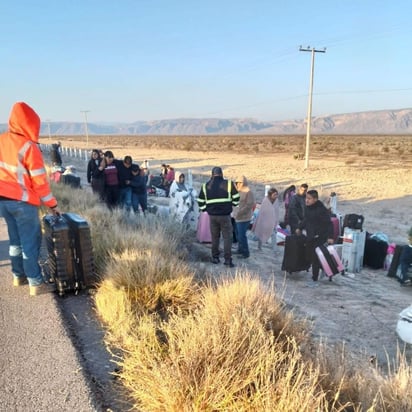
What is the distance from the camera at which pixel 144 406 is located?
8.57 ft

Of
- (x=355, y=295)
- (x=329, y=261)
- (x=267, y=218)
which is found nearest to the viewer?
(x=355, y=295)

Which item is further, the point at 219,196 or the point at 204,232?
the point at 204,232

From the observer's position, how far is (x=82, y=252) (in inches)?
178

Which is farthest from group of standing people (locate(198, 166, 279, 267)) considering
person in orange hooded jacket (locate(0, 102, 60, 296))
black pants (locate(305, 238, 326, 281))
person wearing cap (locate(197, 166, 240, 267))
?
person in orange hooded jacket (locate(0, 102, 60, 296))

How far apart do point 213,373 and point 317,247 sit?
5.49 m

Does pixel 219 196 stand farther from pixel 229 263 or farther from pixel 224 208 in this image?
pixel 229 263

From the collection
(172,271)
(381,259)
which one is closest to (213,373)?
(172,271)

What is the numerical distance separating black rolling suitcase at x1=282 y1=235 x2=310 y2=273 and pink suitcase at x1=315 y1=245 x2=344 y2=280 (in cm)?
29

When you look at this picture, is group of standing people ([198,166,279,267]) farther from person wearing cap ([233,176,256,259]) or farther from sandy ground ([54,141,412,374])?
sandy ground ([54,141,412,374])

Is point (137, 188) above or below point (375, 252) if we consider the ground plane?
above

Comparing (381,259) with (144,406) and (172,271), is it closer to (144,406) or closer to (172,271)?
(172,271)

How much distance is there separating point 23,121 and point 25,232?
112 cm

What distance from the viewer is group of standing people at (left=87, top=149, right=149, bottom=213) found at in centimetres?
985

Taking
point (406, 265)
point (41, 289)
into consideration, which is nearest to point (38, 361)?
point (41, 289)
